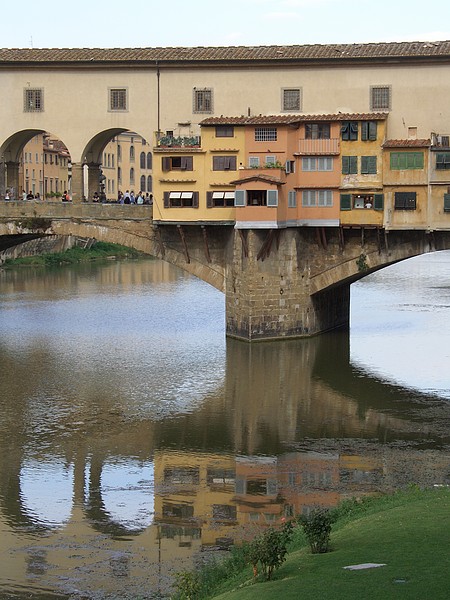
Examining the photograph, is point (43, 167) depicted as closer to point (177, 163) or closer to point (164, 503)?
point (177, 163)

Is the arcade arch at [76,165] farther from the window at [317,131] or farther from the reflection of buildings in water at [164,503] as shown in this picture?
the reflection of buildings in water at [164,503]

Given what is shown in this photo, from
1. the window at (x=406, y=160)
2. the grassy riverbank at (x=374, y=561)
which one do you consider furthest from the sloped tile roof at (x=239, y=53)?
the grassy riverbank at (x=374, y=561)

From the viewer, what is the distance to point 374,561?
20.8 metres

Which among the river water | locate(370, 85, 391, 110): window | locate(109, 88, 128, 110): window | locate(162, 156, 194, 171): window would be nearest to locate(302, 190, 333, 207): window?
locate(370, 85, 391, 110): window

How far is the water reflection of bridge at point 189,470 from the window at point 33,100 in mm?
14680

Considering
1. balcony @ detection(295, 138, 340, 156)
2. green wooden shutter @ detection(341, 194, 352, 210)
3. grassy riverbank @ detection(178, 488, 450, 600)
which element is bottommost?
grassy riverbank @ detection(178, 488, 450, 600)

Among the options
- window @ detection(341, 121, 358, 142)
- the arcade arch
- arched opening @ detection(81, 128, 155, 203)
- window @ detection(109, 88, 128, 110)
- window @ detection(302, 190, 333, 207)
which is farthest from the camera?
arched opening @ detection(81, 128, 155, 203)

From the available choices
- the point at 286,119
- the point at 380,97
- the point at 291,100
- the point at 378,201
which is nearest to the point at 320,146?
the point at 286,119

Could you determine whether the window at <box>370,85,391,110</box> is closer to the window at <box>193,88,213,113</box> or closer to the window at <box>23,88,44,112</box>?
the window at <box>193,88,213,113</box>

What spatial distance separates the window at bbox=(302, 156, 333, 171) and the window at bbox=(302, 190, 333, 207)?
0.97 m

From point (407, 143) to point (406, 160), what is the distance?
0.71 metres

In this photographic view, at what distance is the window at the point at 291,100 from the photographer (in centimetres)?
5367

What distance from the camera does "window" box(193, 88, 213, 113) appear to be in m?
54.3

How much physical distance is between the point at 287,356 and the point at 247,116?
10.7 metres
